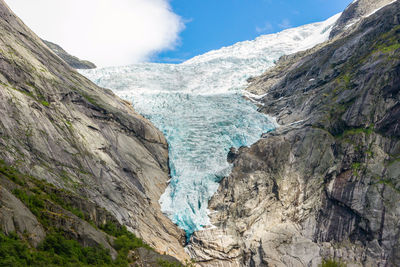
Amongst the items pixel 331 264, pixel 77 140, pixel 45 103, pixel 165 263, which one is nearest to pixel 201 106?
pixel 77 140

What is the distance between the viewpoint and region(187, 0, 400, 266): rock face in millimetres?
39656

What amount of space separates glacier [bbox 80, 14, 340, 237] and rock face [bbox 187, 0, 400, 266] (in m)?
2.85

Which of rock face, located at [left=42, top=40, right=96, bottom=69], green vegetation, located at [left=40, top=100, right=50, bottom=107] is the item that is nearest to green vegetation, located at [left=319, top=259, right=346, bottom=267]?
green vegetation, located at [left=40, top=100, right=50, bottom=107]

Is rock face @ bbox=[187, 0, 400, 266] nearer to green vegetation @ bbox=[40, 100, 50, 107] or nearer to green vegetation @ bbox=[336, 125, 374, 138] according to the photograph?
green vegetation @ bbox=[336, 125, 374, 138]

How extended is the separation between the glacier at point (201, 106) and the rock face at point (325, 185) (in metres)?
2.85

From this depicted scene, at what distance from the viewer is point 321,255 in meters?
39.5

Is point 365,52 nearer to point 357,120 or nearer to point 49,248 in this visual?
point 357,120

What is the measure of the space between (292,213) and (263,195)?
12.4ft

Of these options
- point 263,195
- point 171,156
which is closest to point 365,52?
point 263,195

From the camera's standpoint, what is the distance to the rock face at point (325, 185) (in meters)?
39.7

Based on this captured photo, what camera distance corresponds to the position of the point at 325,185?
145ft

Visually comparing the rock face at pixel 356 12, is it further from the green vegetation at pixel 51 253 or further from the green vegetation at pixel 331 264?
the green vegetation at pixel 51 253

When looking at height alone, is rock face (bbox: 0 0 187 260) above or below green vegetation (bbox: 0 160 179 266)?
above

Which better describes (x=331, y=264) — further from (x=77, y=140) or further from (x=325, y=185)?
(x=77, y=140)
